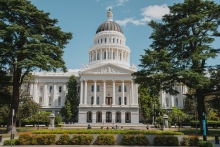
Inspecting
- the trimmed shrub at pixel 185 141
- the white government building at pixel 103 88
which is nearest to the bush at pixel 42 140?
the trimmed shrub at pixel 185 141

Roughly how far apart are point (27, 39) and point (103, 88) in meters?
36.4

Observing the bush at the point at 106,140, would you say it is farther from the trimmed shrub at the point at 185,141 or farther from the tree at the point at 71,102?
the tree at the point at 71,102

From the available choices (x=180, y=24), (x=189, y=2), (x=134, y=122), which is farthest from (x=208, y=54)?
(x=134, y=122)

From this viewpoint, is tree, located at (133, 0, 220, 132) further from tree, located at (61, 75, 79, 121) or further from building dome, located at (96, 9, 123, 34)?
building dome, located at (96, 9, 123, 34)

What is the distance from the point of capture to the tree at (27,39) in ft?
90.5

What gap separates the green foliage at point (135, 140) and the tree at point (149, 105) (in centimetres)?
4031

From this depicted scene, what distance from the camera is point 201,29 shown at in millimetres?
27719

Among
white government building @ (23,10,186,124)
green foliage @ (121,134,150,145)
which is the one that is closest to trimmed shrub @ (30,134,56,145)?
green foliage @ (121,134,150,145)

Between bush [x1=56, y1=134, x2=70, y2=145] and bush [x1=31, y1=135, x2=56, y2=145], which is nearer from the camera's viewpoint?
bush [x1=31, y1=135, x2=56, y2=145]

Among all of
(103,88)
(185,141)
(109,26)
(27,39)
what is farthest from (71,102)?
(185,141)

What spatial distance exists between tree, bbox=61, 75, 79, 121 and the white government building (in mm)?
1808

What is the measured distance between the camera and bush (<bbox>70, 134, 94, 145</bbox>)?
A: 19875 mm

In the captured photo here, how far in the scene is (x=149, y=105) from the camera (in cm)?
6181

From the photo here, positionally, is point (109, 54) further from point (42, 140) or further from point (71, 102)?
point (42, 140)
